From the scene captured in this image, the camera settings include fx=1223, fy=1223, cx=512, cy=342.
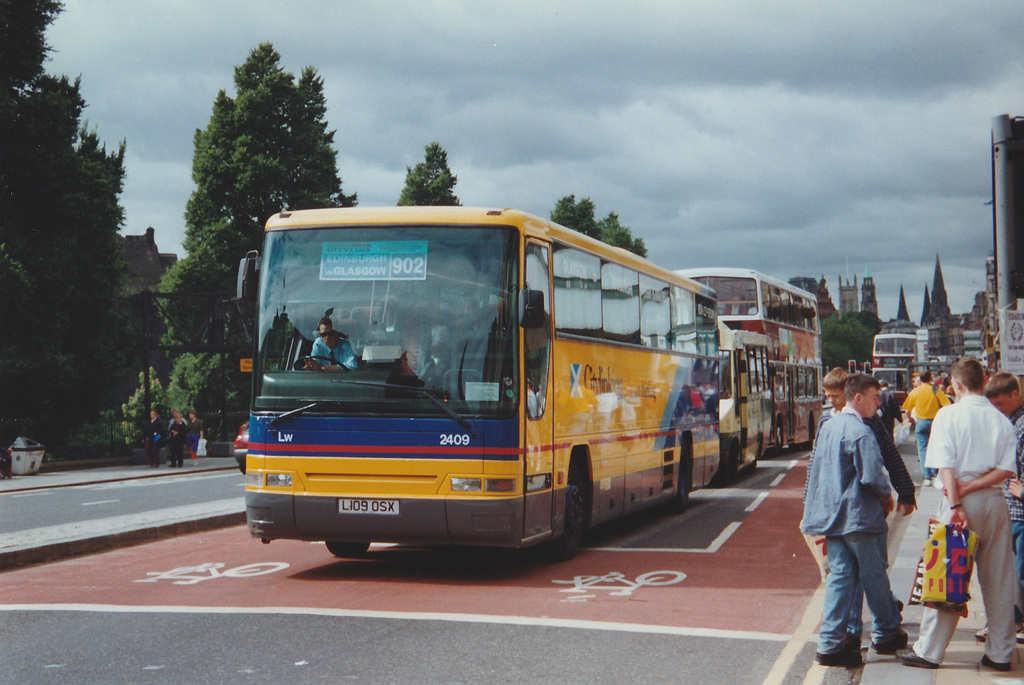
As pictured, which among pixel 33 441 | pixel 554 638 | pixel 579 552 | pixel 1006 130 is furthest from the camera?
pixel 33 441

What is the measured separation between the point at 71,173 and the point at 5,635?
31.9 m

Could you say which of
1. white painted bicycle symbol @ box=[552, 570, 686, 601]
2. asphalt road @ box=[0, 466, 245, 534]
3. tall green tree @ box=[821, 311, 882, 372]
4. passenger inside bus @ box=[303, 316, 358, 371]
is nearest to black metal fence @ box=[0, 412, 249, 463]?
asphalt road @ box=[0, 466, 245, 534]

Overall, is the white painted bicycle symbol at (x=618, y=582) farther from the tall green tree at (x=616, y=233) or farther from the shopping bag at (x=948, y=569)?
the tall green tree at (x=616, y=233)

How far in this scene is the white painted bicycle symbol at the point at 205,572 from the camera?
1101cm

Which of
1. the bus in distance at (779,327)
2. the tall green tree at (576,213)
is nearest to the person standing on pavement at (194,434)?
the bus in distance at (779,327)

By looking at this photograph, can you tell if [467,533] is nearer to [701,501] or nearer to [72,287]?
[701,501]

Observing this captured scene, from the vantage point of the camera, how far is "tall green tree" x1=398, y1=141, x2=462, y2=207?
61844 mm

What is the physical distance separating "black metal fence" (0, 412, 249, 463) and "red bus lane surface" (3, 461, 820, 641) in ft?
72.1

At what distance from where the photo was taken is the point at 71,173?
124 ft

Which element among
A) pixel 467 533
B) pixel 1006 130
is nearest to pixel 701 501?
pixel 467 533

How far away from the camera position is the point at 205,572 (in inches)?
452

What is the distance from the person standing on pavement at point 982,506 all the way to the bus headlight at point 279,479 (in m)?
5.63

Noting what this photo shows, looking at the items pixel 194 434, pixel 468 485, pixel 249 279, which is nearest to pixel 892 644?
pixel 468 485

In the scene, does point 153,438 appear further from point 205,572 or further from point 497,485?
point 497,485
